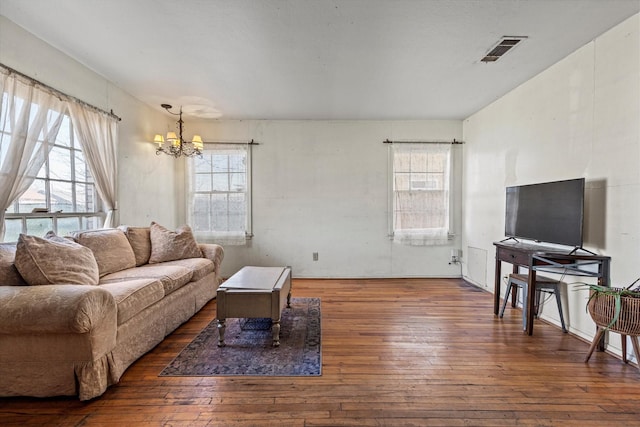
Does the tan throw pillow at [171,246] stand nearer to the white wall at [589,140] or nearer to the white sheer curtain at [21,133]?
the white sheer curtain at [21,133]

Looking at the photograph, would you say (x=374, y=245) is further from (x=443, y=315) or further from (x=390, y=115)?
(x=390, y=115)

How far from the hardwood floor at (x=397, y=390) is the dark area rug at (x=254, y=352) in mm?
89

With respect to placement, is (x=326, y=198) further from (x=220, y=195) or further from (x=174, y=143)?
(x=174, y=143)

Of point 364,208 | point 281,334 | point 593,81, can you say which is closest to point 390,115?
point 364,208

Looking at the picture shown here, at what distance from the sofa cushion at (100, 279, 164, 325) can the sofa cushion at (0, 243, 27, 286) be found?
1.60 feet

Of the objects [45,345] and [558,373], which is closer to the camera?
[45,345]

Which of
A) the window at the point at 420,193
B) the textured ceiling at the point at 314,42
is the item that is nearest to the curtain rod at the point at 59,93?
the textured ceiling at the point at 314,42

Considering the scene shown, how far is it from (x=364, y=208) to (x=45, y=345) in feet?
13.0

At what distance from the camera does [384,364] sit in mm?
2184

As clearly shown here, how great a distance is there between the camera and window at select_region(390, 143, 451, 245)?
4.75m

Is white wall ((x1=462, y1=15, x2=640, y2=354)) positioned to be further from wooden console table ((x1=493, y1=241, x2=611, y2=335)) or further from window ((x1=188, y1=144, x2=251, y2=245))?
window ((x1=188, y1=144, x2=251, y2=245))

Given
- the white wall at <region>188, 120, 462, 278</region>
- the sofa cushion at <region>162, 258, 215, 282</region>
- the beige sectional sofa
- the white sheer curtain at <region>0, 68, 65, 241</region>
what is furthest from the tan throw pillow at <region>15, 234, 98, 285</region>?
the white wall at <region>188, 120, 462, 278</region>

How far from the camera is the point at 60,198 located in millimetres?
2869

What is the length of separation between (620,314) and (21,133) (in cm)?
464
